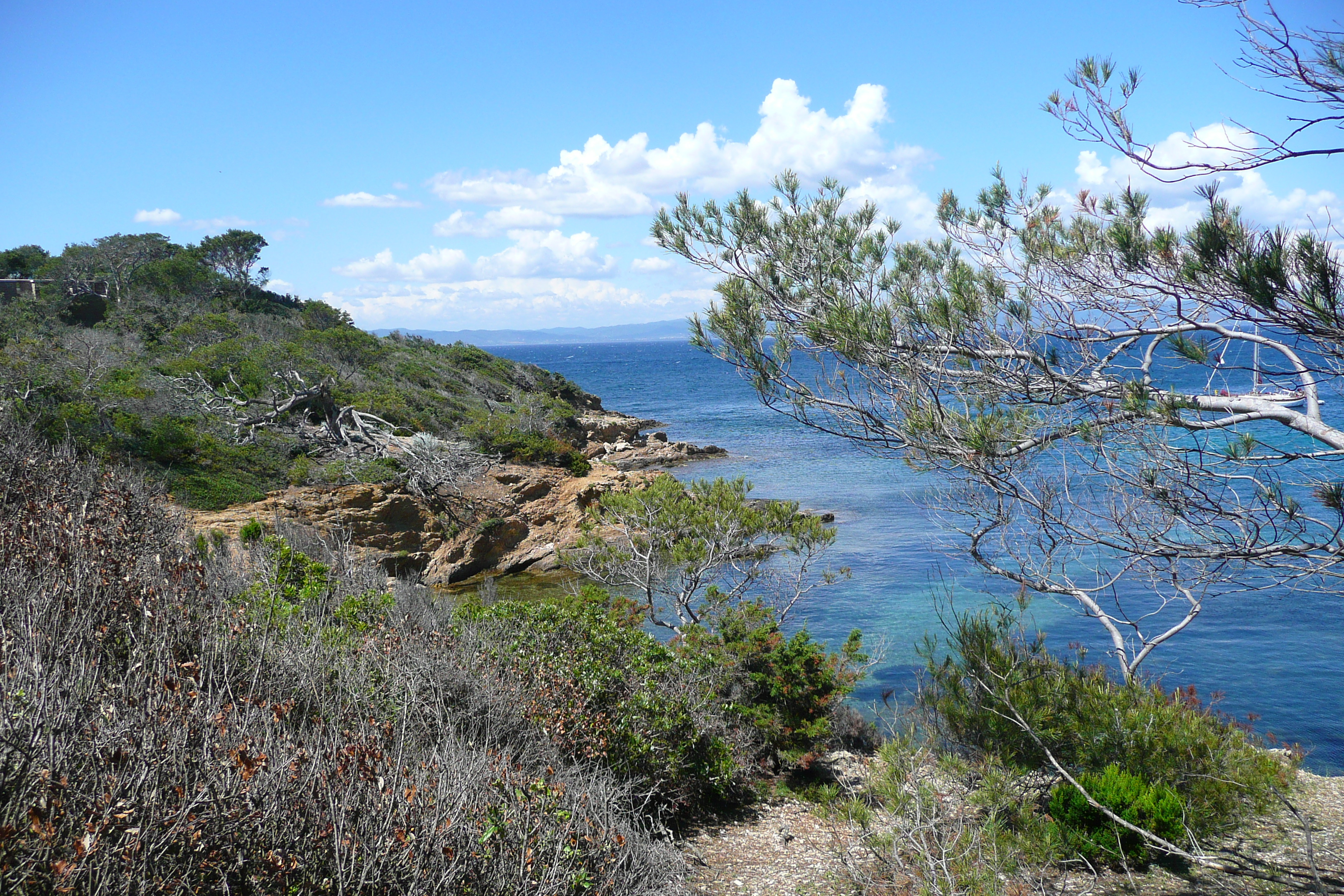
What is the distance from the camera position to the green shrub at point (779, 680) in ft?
30.1

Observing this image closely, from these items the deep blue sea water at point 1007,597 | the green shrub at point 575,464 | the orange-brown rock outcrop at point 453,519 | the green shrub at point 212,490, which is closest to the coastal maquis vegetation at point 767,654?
the deep blue sea water at point 1007,597

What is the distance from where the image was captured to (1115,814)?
6.15 meters

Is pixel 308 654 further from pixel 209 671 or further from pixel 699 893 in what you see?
pixel 699 893

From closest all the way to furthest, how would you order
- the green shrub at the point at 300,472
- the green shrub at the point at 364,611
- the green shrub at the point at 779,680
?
the green shrub at the point at 364,611 → the green shrub at the point at 779,680 → the green shrub at the point at 300,472

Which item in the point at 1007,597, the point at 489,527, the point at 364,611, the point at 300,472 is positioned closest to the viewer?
the point at 364,611

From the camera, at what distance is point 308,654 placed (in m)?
4.89

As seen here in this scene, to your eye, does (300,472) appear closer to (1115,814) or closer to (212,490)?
(212,490)

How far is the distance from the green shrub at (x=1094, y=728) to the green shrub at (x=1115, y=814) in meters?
0.33

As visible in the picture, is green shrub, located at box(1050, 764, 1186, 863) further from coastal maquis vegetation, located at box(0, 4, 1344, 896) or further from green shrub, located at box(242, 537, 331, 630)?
green shrub, located at box(242, 537, 331, 630)

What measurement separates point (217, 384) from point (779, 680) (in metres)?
20.9

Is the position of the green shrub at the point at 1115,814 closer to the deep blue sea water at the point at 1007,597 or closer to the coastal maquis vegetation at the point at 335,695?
the deep blue sea water at the point at 1007,597

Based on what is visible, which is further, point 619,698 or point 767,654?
point 767,654

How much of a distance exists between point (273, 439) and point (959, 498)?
17.1m

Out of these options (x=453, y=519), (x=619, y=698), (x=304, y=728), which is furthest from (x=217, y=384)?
(x=304, y=728)
